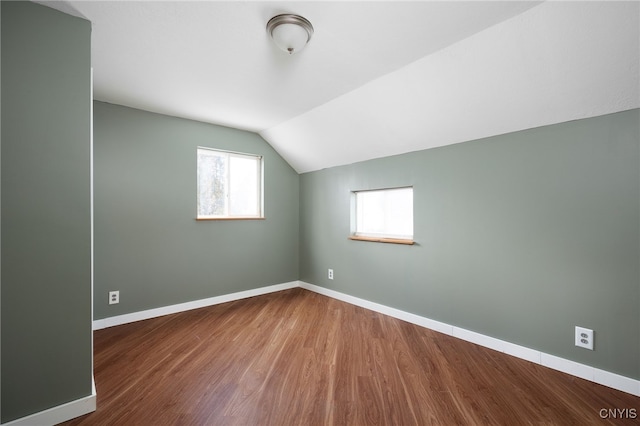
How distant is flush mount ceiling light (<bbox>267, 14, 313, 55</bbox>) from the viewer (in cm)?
169

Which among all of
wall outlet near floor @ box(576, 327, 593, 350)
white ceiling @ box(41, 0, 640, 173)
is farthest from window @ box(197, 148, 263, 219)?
wall outlet near floor @ box(576, 327, 593, 350)

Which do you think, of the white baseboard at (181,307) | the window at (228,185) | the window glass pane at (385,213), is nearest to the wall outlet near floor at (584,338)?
the window glass pane at (385,213)

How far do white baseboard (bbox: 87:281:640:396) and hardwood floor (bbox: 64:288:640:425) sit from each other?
70 mm

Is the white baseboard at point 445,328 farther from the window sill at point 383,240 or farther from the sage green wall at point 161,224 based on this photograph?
the window sill at point 383,240

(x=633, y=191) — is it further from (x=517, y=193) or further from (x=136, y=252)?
(x=136, y=252)

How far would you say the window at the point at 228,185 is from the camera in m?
3.69

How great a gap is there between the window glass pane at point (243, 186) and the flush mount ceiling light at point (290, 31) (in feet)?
7.62

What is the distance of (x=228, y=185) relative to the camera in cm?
388

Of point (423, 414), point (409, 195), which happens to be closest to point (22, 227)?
point (423, 414)

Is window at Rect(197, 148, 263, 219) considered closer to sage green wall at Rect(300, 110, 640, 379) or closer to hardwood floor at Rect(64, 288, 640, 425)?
hardwood floor at Rect(64, 288, 640, 425)

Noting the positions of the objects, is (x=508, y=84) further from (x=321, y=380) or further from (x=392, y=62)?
(x=321, y=380)

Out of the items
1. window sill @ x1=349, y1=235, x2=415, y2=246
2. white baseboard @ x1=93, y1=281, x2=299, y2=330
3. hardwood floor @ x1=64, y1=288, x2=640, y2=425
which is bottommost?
hardwood floor @ x1=64, y1=288, x2=640, y2=425

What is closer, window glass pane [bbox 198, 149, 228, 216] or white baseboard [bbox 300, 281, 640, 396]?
white baseboard [bbox 300, 281, 640, 396]

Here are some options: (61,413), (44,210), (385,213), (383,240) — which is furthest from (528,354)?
(44,210)
